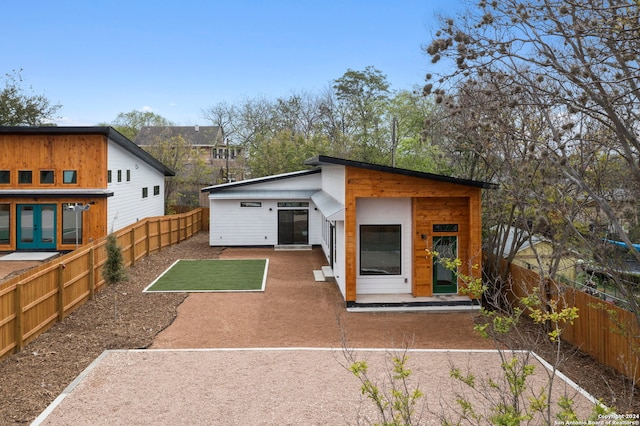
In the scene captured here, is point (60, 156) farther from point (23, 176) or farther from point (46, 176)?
point (23, 176)

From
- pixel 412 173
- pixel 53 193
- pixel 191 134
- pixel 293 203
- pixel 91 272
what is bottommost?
pixel 91 272

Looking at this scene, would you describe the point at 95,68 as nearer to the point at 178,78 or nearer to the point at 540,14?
the point at 178,78

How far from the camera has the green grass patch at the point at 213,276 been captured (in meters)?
15.7

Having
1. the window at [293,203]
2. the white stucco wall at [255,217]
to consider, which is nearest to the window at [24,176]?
the white stucco wall at [255,217]

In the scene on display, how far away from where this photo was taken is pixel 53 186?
21406 millimetres

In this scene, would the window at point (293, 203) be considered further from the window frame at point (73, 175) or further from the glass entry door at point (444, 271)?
the glass entry door at point (444, 271)

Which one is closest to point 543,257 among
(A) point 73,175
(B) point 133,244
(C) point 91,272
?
(C) point 91,272

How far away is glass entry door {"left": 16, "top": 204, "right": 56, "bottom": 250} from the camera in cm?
2166

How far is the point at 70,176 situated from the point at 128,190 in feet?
11.8

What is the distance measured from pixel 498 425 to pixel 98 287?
1326cm

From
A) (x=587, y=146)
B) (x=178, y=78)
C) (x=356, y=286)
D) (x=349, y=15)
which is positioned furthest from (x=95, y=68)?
(x=587, y=146)

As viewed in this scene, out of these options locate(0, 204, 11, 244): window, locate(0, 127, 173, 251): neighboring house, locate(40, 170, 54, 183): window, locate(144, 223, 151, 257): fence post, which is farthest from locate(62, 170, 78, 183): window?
locate(144, 223, 151, 257): fence post

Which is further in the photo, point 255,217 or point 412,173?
point 255,217

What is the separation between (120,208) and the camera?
2344 cm
